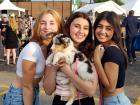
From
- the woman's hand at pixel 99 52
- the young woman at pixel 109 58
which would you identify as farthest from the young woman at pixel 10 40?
the woman's hand at pixel 99 52

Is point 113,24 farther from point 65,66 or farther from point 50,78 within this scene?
point 50,78

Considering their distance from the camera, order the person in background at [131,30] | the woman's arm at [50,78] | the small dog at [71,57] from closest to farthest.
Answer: the small dog at [71,57], the woman's arm at [50,78], the person in background at [131,30]

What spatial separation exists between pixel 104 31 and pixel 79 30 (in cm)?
25

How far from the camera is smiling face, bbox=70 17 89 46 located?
9.46 feet

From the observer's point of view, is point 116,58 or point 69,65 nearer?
point 69,65

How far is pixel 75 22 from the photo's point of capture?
291 cm

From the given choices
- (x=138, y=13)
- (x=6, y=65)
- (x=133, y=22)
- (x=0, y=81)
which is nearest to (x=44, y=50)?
(x=0, y=81)

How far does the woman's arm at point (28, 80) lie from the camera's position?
293cm

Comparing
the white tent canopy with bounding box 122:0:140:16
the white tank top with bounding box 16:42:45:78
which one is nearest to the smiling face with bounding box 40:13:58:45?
the white tank top with bounding box 16:42:45:78

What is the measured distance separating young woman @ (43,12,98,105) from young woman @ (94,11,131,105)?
92 millimetres

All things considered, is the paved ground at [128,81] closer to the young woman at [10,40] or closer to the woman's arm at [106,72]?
the young woman at [10,40]

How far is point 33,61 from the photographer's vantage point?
295cm

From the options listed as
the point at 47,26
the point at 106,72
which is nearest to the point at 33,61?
the point at 47,26

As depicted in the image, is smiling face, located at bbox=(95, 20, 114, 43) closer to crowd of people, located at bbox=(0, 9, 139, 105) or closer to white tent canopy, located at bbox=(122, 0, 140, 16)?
crowd of people, located at bbox=(0, 9, 139, 105)
